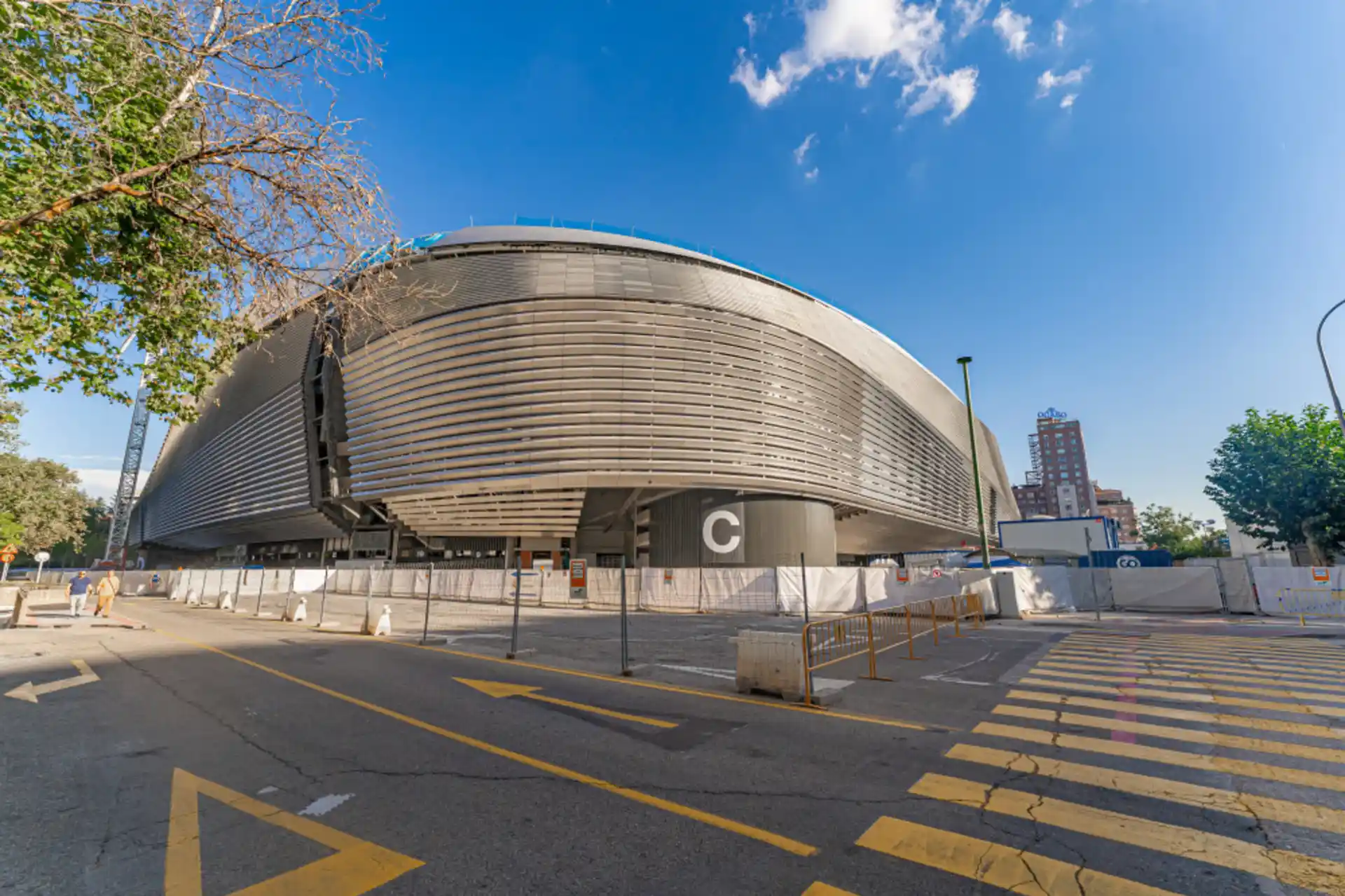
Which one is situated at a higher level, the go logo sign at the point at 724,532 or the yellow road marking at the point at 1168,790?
the go logo sign at the point at 724,532

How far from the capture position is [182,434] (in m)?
76.2

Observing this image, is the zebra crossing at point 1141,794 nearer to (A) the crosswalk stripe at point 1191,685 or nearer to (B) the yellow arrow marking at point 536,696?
(A) the crosswalk stripe at point 1191,685

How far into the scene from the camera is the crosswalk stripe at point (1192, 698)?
736cm

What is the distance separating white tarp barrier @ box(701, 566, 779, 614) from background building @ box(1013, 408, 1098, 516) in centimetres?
15882

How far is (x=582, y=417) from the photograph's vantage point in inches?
1460

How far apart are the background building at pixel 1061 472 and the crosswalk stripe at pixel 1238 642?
6356 inches

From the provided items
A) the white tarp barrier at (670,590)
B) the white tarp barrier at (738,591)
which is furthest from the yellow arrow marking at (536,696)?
the white tarp barrier at (670,590)

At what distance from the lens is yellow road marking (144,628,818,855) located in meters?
3.84

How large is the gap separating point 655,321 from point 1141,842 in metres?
37.1

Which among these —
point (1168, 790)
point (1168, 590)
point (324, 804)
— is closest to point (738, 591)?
point (1168, 590)

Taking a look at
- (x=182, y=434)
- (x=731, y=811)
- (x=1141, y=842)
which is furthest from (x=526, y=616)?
(x=182, y=434)

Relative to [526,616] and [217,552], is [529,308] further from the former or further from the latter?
[217,552]

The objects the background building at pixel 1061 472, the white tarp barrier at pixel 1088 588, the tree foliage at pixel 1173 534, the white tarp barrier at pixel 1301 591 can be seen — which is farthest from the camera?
the background building at pixel 1061 472

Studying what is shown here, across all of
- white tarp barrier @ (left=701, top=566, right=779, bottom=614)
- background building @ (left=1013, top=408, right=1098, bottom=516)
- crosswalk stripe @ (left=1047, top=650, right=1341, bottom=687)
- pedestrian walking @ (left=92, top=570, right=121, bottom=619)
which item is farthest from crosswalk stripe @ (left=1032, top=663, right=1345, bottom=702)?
background building @ (left=1013, top=408, right=1098, bottom=516)
